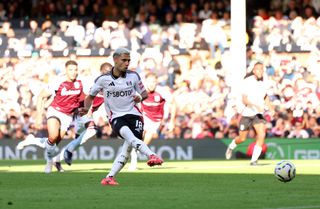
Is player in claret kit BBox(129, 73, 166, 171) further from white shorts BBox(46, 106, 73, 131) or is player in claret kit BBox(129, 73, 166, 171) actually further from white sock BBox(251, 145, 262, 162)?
white shorts BBox(46, 106, 73, 131)

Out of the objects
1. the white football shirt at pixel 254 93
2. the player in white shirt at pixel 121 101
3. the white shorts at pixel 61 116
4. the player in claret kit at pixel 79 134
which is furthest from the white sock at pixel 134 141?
the white football shirt at pixel 254 93

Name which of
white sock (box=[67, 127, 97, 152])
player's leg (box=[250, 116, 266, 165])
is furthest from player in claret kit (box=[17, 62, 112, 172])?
player's leg (box=[250, 116, 266, 165])

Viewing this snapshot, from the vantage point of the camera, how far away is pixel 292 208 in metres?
12.4

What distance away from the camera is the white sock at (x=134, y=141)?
1648 centimetres

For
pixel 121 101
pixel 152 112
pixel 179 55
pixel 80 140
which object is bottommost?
pixel 80 140

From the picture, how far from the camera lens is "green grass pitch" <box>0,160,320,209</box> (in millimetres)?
13367

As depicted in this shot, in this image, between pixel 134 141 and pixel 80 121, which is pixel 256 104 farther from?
pixel 134 141

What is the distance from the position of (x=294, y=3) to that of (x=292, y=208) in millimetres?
24251

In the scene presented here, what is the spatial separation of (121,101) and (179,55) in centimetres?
1771

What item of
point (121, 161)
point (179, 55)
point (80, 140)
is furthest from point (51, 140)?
point (179, 55)

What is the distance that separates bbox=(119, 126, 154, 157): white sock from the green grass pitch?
1.90 ft

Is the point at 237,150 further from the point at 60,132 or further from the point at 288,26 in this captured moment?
the point at 60,132

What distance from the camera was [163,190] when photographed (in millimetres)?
15867

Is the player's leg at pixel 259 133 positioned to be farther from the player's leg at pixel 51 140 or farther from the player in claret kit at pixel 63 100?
the player's leg at pixel 51 140
